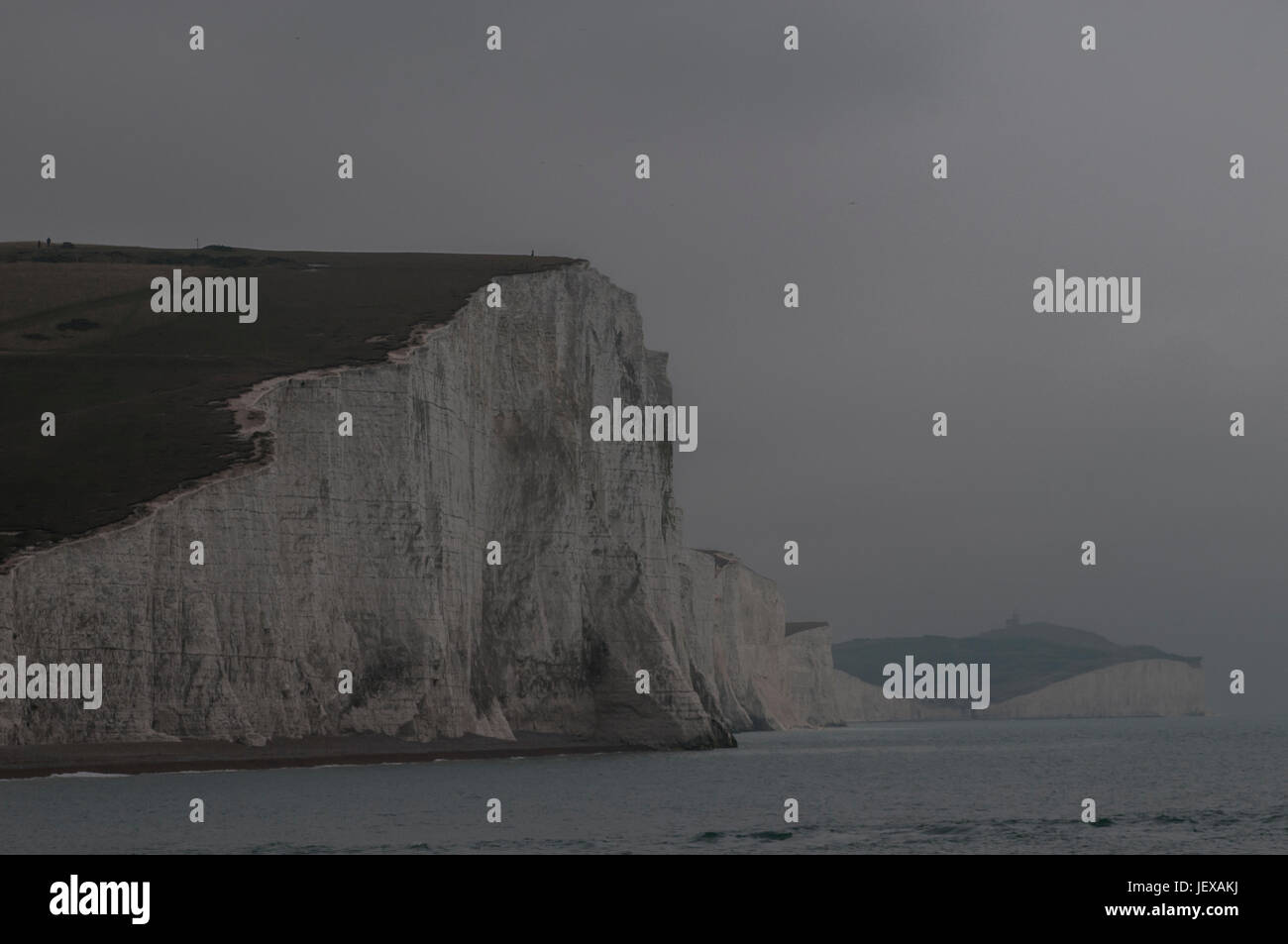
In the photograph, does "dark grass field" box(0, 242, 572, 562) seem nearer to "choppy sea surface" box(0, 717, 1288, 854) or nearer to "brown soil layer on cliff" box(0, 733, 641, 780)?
"brown soil layer on cliff" box(0, 733, 641, 780)

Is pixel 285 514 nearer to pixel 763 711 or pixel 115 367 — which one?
pixel 115 367

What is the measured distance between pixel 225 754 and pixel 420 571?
12.0m

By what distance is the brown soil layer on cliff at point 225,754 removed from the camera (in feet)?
170

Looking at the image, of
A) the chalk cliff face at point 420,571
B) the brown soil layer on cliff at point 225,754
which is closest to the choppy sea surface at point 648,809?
the brown soil layer on cliff at point 225,754

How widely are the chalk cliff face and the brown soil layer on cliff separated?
1.43ft

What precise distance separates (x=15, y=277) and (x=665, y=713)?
57739mm

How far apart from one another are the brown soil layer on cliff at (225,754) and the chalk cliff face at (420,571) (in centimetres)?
44

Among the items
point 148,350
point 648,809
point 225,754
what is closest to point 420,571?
point 225,754

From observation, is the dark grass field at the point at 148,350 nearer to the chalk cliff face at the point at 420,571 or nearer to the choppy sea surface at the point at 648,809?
the chalk cliff face at the point at 420,571

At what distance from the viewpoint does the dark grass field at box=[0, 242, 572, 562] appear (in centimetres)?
5934

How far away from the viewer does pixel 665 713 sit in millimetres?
75750

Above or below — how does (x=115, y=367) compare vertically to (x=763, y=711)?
above

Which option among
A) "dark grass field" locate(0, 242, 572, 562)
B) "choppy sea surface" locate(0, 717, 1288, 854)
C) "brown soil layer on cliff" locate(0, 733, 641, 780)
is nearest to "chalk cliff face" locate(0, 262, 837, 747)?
"brown soil layer on cliff" locate(0, 733, 641, 780)
